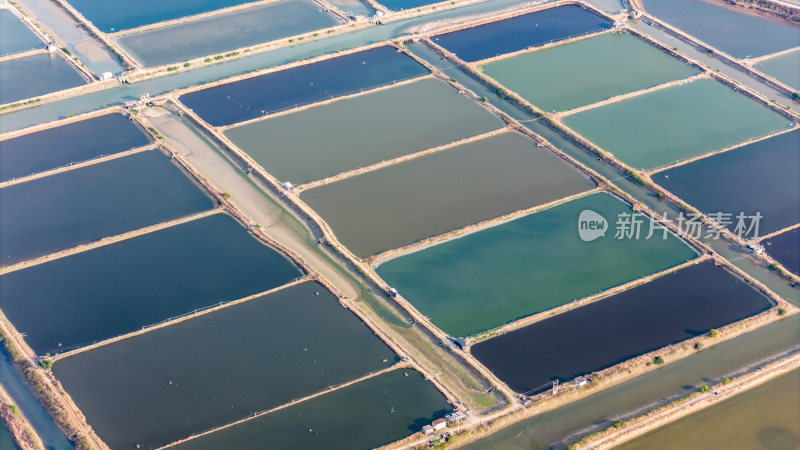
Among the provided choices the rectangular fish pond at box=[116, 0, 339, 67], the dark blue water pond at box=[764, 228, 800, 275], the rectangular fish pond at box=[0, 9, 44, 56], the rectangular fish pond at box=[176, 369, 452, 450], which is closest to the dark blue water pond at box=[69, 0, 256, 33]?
the rectangular fish pond at box=[116, 0, 339, 67]

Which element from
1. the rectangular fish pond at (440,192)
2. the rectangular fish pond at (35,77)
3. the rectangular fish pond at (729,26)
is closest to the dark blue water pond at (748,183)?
the rectangular fish pond at (440,192)

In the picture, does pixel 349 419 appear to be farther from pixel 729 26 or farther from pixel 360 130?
pixel 729 26

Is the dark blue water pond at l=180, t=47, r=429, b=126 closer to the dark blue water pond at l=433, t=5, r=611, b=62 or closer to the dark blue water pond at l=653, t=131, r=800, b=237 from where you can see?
the dark blue water pond at l=433, t=5, r=611, b=62

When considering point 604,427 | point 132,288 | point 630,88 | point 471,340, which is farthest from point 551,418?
point 630,88

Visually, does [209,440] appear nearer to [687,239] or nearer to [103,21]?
[687,239]

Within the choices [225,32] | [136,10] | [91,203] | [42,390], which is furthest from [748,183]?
[136,10]

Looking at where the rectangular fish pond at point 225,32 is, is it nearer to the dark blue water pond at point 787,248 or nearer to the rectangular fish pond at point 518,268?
the rectangular fish pond at point 518,268
